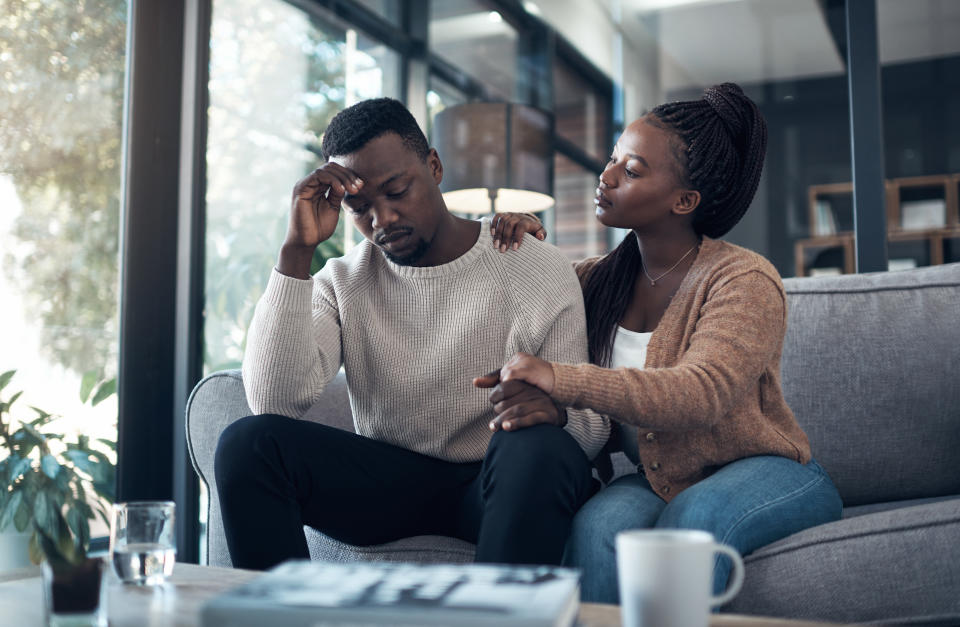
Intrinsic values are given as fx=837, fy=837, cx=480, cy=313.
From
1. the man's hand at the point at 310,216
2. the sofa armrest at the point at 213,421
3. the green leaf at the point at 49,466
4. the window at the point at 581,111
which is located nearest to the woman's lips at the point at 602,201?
the man's hand at the point at 310,216

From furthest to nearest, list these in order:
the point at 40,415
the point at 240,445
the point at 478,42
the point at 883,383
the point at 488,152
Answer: the point at 478,42
the point at 488,152
the point at 40,415
the point at 883,383
the point at 240,445

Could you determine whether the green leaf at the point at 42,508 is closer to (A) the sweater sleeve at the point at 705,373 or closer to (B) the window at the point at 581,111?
(A) the sweater sleeve at the point at 705,373

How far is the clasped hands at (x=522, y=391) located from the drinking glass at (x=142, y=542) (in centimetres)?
39

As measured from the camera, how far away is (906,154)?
408 centimetres

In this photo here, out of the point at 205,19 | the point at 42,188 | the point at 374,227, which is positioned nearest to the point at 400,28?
the point at 205,19

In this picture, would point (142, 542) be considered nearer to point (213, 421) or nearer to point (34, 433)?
point (213, 421)

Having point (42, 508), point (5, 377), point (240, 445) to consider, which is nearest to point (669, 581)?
point (240, 445)

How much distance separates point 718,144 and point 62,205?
164 centimetres

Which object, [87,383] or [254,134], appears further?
[254,134]

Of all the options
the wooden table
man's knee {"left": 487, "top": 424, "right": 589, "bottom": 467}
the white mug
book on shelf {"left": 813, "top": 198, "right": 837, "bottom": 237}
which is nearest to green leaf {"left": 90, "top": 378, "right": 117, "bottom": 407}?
the wooden table

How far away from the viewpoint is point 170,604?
27.7 inches

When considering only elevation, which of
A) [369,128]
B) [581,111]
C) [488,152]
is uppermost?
[581,111]

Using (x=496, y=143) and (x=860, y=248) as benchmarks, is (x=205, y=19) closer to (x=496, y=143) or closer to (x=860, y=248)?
(x=496, y=143)

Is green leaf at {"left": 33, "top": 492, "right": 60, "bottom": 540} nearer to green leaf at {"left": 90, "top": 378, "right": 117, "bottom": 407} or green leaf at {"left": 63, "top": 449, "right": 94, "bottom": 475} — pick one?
green leaf at {"left": 63, "top": 449, "right": 94, "bottom": 475}
